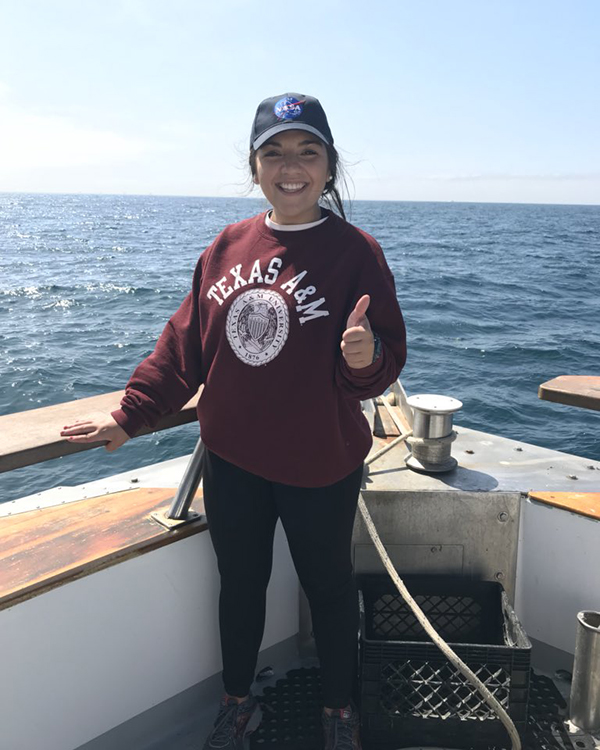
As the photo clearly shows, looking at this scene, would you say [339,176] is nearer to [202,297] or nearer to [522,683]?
[202,297]

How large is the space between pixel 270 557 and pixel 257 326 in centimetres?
70

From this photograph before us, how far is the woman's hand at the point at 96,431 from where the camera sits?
162 cm

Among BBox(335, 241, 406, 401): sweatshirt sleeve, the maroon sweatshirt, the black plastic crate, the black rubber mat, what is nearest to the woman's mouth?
the maroon sweatshirt

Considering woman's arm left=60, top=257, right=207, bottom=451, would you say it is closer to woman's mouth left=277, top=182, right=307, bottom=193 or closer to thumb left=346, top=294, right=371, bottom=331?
woman's mouth left=277, top=182, right=307, bottom=193

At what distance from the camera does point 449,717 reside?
1.93 m

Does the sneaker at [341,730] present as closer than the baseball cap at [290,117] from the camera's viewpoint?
No

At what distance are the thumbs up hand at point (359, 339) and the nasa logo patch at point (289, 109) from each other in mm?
479

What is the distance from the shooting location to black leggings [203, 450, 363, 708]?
172 centimetres

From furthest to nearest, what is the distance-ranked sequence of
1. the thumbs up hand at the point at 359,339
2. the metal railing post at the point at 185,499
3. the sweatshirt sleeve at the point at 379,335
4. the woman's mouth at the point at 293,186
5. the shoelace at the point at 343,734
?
the metal railing post at the point at 185,499, the shoelace at the point at 343,734, the woman's mouth at the point at 293,186, the sweatshirt sleeve at the point at 379,335, the thumbs up hand at the point at 359,339

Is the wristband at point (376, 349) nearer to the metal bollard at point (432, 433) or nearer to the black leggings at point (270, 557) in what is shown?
the black leggings at point (270, 557)

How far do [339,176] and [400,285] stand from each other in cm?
2158

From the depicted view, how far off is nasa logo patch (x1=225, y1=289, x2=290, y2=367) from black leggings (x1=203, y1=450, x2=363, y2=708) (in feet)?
1.06

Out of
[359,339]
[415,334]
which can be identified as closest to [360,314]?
[359,339]

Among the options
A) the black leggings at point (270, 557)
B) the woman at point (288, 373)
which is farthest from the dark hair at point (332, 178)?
the black leggings at point (270, 557)
